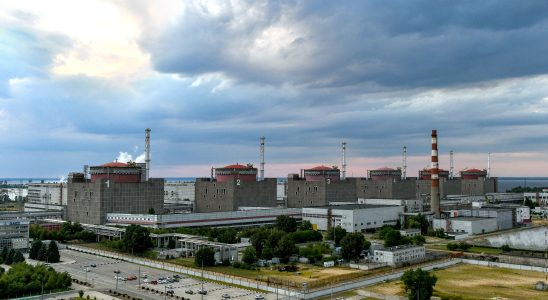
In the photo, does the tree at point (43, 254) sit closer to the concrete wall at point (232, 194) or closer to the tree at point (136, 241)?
the tree at point (136, 241)

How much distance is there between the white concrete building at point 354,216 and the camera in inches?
3846

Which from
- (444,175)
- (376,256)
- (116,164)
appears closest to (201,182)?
(116,164)

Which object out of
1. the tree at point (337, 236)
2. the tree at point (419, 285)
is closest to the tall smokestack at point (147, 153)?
the tree at point (337, 236)

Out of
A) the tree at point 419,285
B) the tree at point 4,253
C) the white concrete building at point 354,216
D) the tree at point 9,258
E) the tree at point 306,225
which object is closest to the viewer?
the tree at point 419,285

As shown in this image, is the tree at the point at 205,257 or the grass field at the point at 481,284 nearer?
the grass field at the point at 481,284

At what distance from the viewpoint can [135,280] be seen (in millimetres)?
57281

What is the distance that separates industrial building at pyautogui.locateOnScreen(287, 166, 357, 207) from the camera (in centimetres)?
12719

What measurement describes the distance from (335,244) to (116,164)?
49.0 metres

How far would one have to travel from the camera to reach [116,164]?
333 feet

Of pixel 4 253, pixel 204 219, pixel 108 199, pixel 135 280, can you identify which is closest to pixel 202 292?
pixel 135 280

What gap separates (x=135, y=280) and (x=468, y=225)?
213ft

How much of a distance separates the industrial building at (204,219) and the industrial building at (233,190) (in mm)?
12082

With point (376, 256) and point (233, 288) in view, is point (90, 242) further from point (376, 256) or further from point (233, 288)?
point (376, 256)

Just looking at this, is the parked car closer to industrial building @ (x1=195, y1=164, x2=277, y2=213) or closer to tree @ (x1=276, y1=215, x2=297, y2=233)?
tree @ (x1=276, y1=215, x2=297, y2=233)
